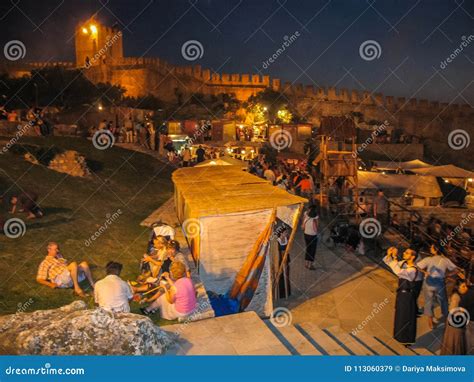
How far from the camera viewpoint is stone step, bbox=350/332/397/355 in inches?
220

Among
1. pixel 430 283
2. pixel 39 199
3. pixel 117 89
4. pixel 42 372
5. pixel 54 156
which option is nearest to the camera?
pixel 42 372

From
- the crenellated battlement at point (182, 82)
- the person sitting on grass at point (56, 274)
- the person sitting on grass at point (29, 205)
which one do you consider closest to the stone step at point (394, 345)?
the person sitting on grass at point (56, 274)

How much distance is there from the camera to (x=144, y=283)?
21.1ft

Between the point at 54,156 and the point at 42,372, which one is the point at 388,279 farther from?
the point at 54,156

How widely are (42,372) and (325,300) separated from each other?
4.96 m

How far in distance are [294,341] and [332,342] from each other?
0.59 metres

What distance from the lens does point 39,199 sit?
10.4m

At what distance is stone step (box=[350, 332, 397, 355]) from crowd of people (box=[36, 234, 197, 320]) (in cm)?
235

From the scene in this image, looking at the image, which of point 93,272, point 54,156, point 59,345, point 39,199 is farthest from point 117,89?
point 59,345

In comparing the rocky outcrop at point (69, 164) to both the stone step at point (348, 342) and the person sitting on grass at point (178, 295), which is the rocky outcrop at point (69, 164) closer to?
the person sitting on grass at point (178, 295)

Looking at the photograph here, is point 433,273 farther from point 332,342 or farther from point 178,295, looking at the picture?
point 178,295

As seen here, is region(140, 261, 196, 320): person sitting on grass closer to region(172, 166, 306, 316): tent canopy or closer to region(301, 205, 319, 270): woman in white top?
region(172, 166, 306, 316): tent canopy

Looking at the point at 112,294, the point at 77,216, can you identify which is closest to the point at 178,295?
the point at 112,294

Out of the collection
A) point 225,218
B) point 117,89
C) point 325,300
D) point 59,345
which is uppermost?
point 117,89
